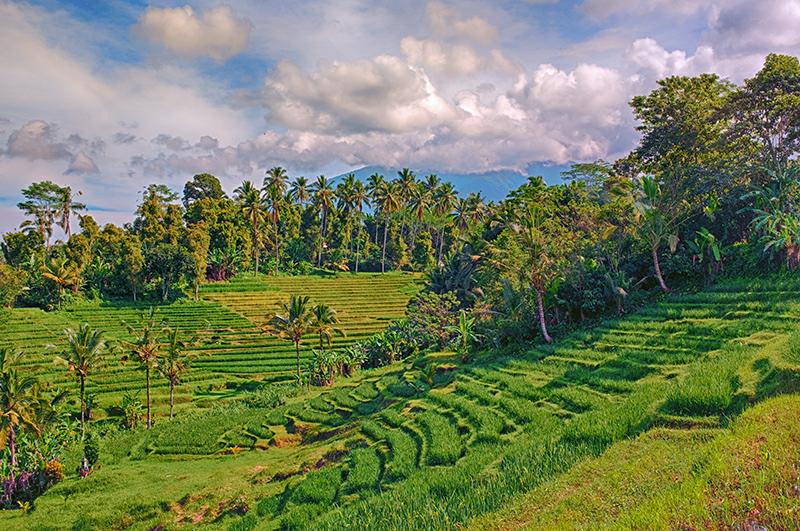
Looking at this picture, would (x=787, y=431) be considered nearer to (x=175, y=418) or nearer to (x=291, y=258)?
(x=175, y=418)

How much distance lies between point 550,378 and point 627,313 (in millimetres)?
9183

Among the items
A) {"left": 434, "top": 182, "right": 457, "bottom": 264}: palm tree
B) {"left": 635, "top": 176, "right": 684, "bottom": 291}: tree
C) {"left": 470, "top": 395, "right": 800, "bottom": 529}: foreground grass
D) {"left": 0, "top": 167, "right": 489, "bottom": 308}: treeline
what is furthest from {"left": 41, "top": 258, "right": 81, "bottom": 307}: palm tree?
{"left": 470, "top": 395, "right": 800, "bottom": 529}: foreground grass

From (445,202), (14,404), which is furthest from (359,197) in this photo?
(14,404)

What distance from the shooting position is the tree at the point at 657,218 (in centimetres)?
2584

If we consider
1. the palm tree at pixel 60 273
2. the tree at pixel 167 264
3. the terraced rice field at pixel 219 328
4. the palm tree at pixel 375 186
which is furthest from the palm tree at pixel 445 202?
the palm tree at pixel 60 273

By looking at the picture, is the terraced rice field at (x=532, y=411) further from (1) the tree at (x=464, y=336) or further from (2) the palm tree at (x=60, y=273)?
(2) the palm tree at (x=60, y=273)

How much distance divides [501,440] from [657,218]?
17927 mm

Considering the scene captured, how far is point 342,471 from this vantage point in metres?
14.7

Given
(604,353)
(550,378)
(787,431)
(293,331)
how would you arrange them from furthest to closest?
(293,331) < (604,353) < (550,378) < (787,431)

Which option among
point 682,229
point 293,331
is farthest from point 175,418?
point 682,229

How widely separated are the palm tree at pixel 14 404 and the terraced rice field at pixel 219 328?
5451mm

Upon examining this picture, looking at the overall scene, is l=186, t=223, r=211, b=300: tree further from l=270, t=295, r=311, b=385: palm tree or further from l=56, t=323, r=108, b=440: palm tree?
l=56, t=323, r=108, b=440: palm tree

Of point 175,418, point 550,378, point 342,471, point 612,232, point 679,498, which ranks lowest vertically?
point 175,418

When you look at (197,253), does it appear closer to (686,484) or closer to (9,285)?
(9,285)
